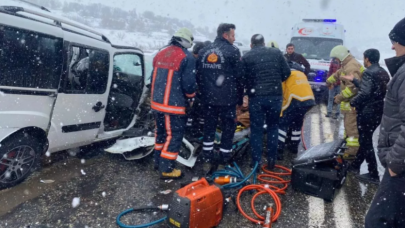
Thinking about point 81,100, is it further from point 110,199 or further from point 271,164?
point 271,164

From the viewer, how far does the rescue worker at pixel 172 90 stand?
386cm

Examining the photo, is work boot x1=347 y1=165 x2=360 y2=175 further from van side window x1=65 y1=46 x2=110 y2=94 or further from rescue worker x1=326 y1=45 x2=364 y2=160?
van side window x1=65 y1=46 x2=110 y2=94

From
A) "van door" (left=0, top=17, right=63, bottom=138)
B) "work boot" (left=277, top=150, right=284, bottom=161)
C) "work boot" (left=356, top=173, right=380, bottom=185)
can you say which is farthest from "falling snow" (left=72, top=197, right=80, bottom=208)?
"work boot" (left=356, top=173, right=380, bottom=185)

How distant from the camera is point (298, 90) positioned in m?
4.78

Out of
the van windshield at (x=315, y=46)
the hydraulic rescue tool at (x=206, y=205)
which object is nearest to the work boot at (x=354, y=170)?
the hydraulic rescue tool at (x=206, y=205)

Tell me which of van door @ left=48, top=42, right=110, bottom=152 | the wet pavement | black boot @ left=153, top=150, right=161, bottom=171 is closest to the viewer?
the wet pavement

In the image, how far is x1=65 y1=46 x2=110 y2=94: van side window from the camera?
3.99m

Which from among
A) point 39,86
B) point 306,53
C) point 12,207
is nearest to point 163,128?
point 39,86

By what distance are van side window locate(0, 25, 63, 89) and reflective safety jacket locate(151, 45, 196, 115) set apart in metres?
1.21

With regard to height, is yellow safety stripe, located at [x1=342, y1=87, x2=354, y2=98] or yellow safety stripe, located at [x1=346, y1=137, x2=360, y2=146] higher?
yellow safety stripe, located at [x1=342, y1=87, x2=354, y2=98]

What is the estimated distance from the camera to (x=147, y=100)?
515cm

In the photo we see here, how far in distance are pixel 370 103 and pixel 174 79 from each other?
270 centimetres

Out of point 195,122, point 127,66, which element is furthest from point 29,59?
point 195,122

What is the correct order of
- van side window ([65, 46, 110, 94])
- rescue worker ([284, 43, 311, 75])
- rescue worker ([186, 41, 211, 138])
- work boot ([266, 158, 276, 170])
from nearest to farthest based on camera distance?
van side window ([65, 46, 110, 94]), work boot ([266, 158, 276, 170]), rescue worker ([186, 41, 211, 138]), rescue worker ([284, 43, 311, 75])
